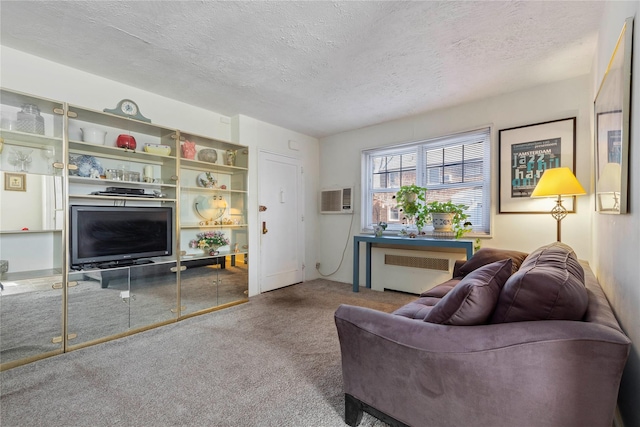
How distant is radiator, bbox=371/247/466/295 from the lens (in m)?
3.55

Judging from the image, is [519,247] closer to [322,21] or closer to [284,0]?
[322,21]

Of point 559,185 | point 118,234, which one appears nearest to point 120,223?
point 118,234

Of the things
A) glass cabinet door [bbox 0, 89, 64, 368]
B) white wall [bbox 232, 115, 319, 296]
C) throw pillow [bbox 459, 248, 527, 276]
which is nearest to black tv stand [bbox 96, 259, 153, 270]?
glass cabinet door [bbox 0, 89, 64, 368]

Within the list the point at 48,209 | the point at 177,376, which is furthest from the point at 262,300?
the point at 48,209

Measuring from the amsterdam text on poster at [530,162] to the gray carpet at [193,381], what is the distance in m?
2.55

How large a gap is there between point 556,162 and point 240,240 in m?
3.68

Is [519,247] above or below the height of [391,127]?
below

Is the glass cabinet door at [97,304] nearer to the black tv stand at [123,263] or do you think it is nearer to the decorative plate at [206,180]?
the black tv stand at [123,263]

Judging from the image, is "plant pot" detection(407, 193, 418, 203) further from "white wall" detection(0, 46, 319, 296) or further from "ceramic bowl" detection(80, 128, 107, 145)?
"ceramic bowl" detection(80, 128, 107, 145)

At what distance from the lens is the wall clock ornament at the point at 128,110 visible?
2760mm

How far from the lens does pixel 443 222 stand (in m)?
3.43

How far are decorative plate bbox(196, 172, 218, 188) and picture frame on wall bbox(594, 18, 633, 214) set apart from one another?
3525 mm

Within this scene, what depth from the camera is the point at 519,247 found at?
3.06 metres

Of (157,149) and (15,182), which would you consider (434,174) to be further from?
(15,182)
